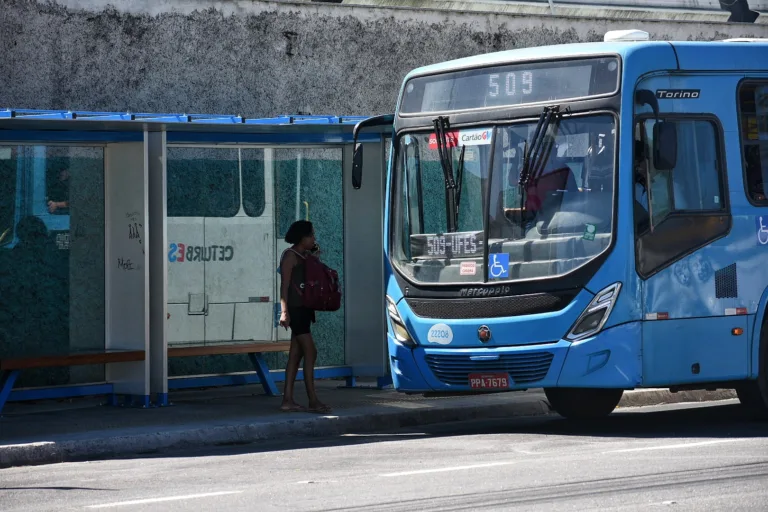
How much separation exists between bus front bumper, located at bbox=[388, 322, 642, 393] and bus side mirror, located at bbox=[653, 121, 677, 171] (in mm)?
1290

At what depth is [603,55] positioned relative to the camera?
1197cm

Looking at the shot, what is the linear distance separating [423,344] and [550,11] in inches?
327

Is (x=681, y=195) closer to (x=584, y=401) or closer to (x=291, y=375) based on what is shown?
(x=584, y=401)

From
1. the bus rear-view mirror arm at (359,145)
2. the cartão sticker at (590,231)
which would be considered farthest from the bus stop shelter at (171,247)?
the cartão sticker at (590,231)

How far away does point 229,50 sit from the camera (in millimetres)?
16516

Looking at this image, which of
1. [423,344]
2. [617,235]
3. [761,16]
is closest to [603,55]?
[617,235]

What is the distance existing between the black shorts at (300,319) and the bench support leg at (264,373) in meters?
1.65

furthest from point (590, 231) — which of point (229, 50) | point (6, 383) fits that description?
point (229, 50)

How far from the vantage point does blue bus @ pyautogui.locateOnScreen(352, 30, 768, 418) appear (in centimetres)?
1171

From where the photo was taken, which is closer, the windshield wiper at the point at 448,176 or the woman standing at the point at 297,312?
the windshield wiper at the point at 448,176

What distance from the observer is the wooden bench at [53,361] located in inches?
517

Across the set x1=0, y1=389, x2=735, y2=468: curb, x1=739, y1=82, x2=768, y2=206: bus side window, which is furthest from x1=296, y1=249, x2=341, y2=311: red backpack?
x1=739, y1=82, x2=768, y2=206: bus side window

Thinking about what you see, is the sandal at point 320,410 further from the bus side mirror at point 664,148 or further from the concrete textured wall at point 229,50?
the concrete textured wall at point 229,50

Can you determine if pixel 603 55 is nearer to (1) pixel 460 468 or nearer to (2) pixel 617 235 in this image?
(2) pixel 617 235
